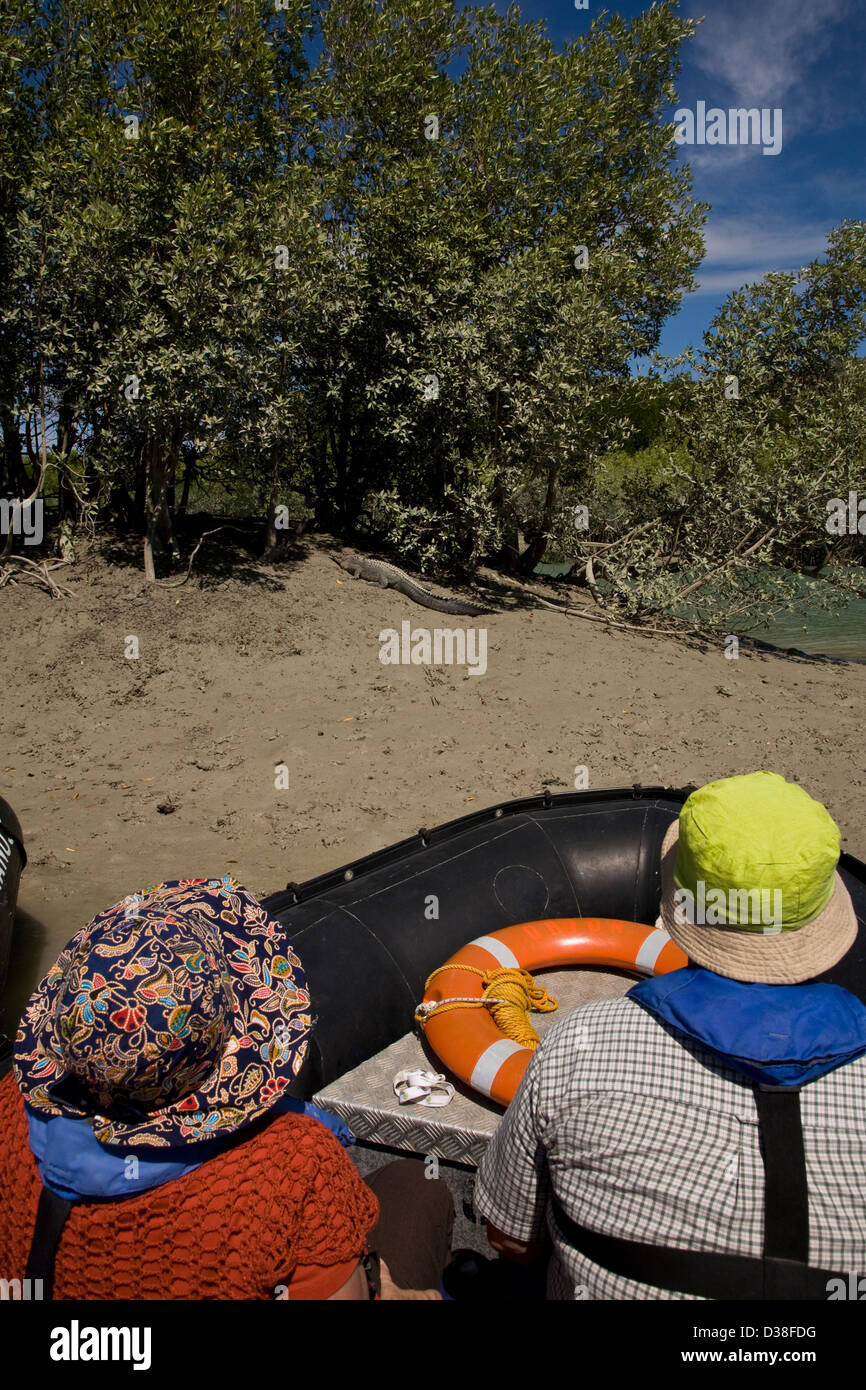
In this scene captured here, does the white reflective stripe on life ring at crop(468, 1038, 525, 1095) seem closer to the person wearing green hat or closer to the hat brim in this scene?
the person wearing green hat

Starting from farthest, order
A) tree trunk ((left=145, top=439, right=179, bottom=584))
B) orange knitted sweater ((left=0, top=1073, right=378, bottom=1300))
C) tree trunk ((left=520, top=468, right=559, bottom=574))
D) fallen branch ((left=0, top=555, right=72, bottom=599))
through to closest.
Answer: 1. tree trunk ((left=520, top=468, right=559, bottom=574))
2. tree trunk ((left=145, top=439, right=179, bottom=584))
3. fallen branch ((left=0, top=555, right=72, bottom=599))
4. orange knitted sweater ((left=0, top=1073, right=378, bottom=1300))

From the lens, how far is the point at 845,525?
39.6 feet

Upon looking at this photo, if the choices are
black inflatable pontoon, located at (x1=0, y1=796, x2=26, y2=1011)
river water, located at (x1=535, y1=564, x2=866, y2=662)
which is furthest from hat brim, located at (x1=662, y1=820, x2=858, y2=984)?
river water, located at (x1=535, y1=564, x2=866, y2=662)

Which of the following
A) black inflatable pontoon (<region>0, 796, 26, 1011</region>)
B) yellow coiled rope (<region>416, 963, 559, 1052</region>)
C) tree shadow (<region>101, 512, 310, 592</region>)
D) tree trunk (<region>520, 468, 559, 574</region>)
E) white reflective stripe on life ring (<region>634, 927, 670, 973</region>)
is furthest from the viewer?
tree trunk (<region>520, 468, 559, 574</region>)

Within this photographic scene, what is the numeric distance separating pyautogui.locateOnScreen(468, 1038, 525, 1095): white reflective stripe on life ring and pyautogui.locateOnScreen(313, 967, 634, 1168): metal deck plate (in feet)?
0.29

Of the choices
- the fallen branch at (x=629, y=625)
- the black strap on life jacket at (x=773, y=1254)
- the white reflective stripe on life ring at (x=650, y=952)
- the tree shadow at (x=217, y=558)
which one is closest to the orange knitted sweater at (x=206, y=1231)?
the black strap on life jacket at (x=773, y=1254)

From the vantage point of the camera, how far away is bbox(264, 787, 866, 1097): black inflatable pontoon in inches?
130

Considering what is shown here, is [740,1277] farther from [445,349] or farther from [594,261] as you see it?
[594,261]

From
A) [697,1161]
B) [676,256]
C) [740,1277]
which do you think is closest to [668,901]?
[697,1161]

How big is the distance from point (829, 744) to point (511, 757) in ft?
11.2

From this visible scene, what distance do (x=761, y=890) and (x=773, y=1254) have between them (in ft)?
1.89

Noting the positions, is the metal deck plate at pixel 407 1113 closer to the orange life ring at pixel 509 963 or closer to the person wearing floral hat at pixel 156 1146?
the orange life ring at pixel 509 963

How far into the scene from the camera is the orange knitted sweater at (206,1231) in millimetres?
1419

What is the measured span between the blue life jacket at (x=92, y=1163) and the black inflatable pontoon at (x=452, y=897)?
1637 millimetres
